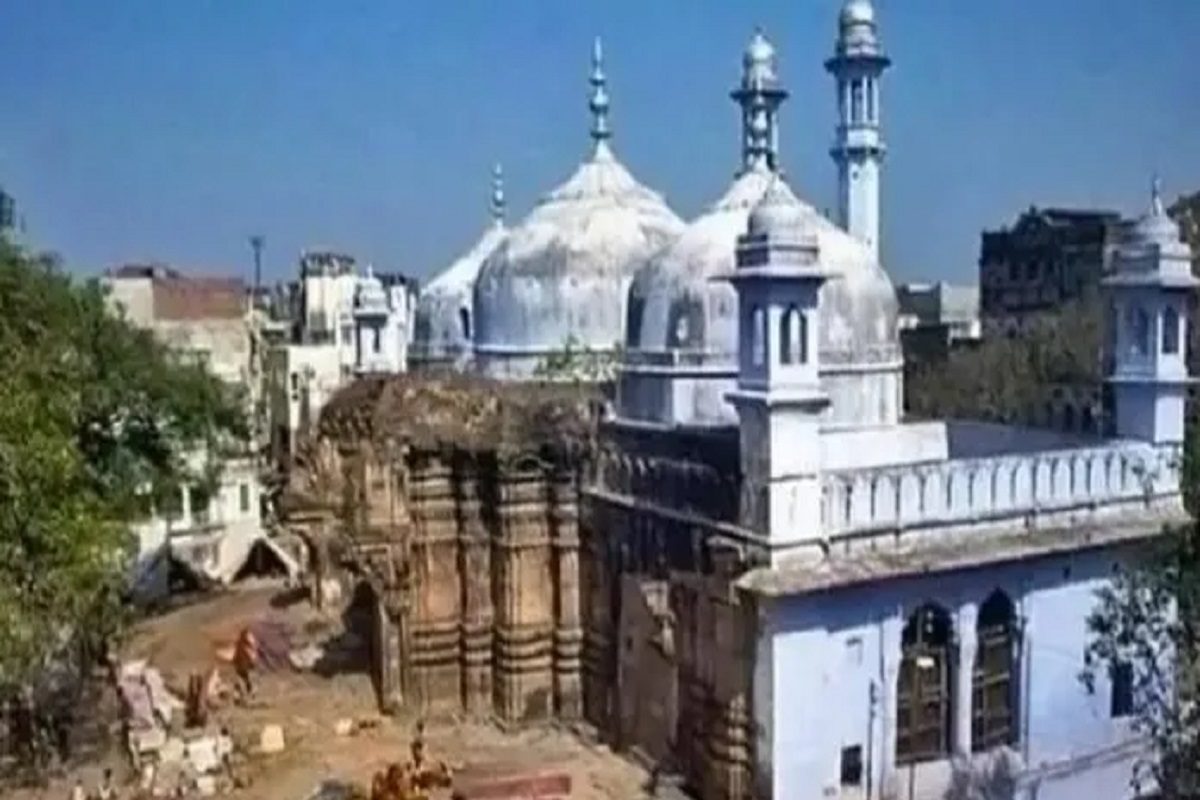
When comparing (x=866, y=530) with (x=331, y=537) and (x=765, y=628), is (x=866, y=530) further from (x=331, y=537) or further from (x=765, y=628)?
(x=331, y=537)

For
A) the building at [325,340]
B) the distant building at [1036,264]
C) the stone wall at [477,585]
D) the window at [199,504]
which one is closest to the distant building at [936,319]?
the distant building at [1036,264]

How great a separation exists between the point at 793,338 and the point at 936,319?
4372 cm

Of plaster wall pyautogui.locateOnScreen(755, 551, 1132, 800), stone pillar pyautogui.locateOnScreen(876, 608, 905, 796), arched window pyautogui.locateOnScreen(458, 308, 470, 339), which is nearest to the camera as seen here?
plaster wall pyautogui.locateOnScreen(755, 551, 1132, 800)

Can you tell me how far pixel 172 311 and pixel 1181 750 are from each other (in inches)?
1230

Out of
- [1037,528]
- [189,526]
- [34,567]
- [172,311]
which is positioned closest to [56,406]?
[34,567]

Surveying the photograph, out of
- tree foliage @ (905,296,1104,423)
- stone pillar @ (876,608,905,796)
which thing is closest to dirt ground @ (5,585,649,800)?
stone pillar @ (876,608,905,796)

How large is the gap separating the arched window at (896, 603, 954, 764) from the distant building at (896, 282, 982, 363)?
79.7 feet

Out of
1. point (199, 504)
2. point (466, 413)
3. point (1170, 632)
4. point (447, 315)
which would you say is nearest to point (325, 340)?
point (199, 504)

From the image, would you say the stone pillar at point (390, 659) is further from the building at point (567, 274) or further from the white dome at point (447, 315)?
the white dome at point (447, 315)

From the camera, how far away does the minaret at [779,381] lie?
1259 cm

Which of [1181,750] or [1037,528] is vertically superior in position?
[1037,528]

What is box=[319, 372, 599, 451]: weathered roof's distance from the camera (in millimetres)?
16688

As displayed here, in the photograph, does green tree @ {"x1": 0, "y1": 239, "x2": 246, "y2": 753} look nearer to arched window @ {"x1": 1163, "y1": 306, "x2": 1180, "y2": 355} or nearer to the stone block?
the stone block

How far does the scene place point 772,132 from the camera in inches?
724
